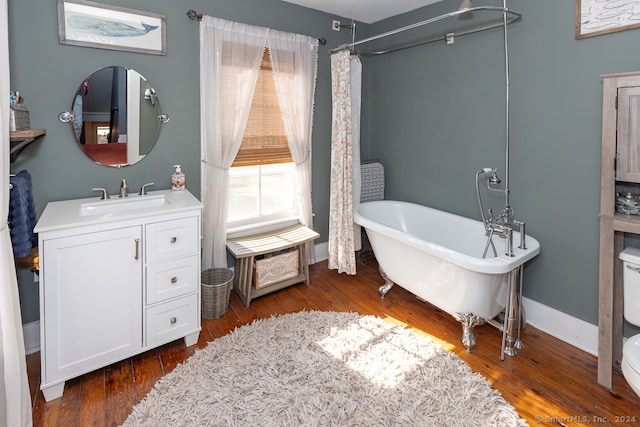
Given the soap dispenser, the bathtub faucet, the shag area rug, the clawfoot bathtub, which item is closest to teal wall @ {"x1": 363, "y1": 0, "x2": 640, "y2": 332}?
the clawfoot bathtub

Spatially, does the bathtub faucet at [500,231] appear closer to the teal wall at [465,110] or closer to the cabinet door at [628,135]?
the teal wall at [465,110]

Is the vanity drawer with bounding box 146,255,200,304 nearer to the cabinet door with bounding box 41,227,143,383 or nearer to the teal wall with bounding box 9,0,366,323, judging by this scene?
the cabinet door with bounding box 41,227,143,383

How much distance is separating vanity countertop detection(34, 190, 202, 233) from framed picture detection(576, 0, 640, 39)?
263 cm

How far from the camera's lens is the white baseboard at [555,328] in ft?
7.80

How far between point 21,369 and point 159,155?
159 cm

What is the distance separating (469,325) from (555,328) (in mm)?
716

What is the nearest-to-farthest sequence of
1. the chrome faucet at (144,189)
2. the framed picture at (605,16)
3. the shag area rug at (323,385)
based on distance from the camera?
the shag area rug at (323,385) < the framed picture at (605,16) < the chrome faucet at (144,189)

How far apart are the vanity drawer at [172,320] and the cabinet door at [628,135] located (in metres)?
2.55

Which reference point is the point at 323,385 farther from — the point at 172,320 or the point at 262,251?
the point at 262,251

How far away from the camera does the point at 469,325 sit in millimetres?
2395

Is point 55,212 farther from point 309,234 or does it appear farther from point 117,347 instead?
point 309,234

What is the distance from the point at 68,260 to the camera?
189 cm

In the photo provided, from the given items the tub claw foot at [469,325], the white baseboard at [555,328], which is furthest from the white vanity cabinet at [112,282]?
the tub claw foot at [469,325]

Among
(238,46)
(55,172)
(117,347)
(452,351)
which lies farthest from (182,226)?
(452,351)
